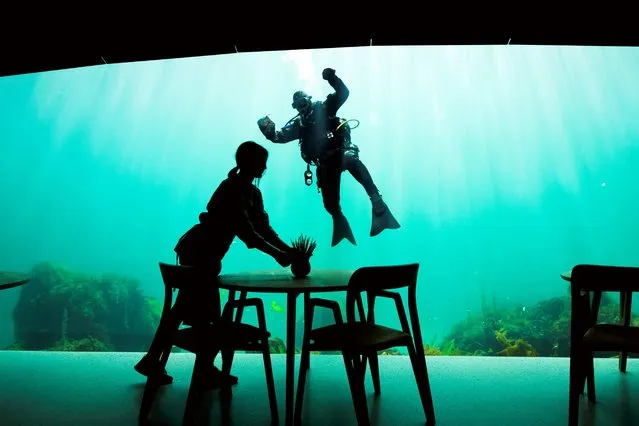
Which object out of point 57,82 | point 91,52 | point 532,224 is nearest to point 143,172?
point 57,82

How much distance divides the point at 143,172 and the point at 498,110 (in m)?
34.6

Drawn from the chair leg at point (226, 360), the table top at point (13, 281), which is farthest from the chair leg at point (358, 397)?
the table top at point (13, 281)

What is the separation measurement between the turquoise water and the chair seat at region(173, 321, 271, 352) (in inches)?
661

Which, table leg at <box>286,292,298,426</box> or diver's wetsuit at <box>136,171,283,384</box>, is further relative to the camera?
diver's wetsuit at <box>136,171,283,384</box>

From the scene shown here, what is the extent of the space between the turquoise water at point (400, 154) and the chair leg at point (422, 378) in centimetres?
1684

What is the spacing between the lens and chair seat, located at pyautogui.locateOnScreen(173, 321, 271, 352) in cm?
220

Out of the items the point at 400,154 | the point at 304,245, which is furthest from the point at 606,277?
the point at 400,154

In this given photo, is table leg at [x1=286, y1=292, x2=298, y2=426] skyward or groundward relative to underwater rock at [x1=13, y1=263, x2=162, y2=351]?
skyward

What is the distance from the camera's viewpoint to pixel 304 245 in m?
2.60

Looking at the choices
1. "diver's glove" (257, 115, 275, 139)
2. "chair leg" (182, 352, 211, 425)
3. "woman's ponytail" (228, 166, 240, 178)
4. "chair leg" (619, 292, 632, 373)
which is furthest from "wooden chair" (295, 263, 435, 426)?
"diver's glove" (257, 115, 275, 139)

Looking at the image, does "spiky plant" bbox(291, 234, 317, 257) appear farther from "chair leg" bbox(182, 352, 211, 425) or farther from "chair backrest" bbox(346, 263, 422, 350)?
"chair leg" bbox(182, 352, 211, 425)

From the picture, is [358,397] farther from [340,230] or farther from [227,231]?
[340,230]

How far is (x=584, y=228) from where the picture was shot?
42250mm

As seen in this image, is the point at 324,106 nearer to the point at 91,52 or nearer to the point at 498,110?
the point at 91,52
